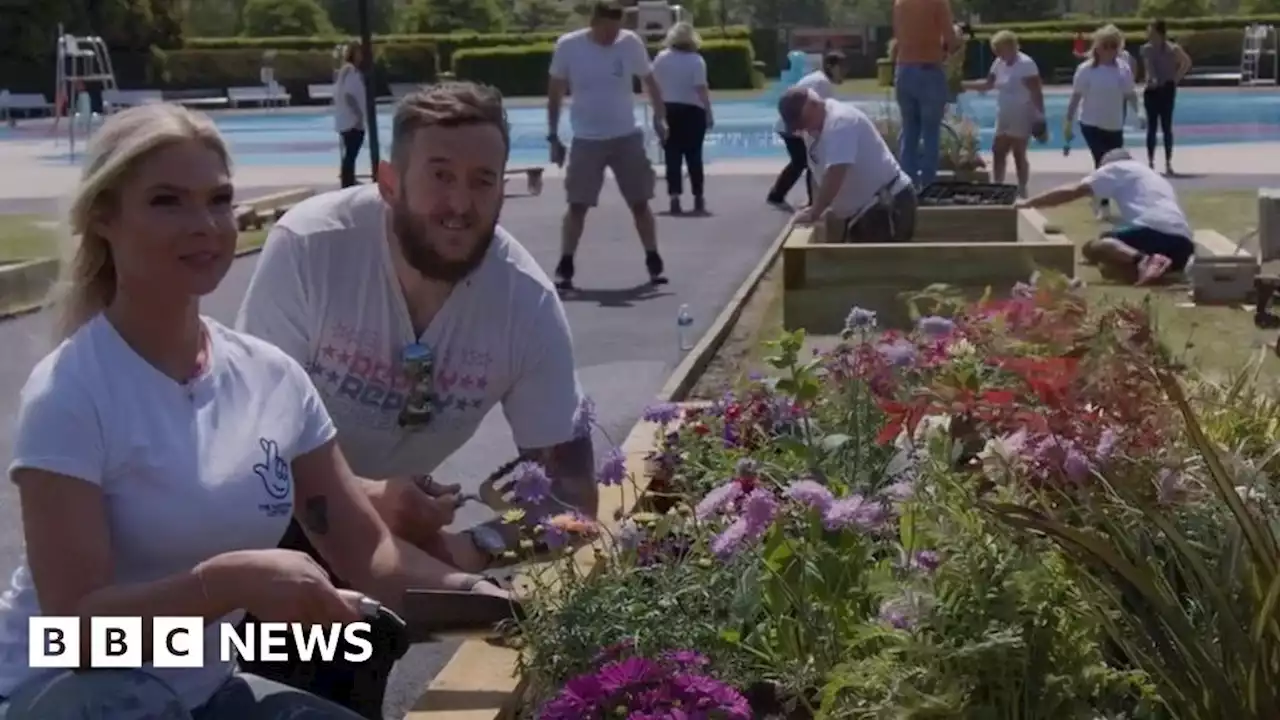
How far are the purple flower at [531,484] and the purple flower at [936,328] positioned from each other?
1.39 metres

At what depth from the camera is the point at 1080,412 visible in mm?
3402

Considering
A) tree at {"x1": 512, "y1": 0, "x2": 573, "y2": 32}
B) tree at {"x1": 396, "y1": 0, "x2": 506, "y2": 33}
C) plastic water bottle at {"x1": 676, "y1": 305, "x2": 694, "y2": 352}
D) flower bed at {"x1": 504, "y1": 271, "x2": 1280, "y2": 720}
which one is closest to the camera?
flower bed at {"x1": 504, "y1": 271, "x2": 1280, "y2": 720}

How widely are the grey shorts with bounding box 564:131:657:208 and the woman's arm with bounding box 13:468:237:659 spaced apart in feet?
29.1

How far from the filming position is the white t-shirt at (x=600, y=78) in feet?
37.8

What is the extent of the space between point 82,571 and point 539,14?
79.2m

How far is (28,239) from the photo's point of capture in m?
15.1

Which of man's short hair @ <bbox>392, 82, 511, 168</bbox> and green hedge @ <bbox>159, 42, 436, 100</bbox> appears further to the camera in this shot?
green hedge @ <bbox>159, 42, 436, 100</bbox>

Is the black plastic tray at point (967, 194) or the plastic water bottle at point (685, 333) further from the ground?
the black plastic tray at point (967, 194)

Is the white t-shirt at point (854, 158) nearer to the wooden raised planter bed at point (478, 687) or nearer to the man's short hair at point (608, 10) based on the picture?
the man's short hair at point (608, 10)

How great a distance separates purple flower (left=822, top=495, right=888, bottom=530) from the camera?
10.1 feet

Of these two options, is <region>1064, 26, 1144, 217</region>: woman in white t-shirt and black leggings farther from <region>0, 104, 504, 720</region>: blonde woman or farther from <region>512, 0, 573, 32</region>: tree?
<region>512, 0, 573, 32</region>: tree

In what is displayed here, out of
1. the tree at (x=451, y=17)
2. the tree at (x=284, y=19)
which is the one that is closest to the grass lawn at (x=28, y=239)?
the tree at (x=451, y=17)

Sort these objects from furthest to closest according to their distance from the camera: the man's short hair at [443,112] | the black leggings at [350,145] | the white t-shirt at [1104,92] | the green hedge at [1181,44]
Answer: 1. the green hedge at [1181,44]
2. the black leggings at [350,145]
3. the white t-shirt at [1104,92]
4. the man's short hair at [443,112]

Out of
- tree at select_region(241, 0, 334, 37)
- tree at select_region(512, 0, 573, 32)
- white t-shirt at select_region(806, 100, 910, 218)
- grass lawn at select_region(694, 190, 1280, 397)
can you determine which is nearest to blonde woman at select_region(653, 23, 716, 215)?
grass lawn at select_region(694, 190, 1280, 397)
